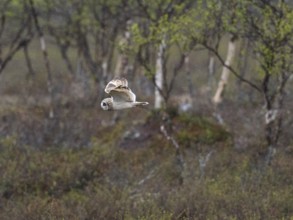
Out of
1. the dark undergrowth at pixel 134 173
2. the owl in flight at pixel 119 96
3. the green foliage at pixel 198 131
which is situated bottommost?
the dark undergrowth at pixel 134 173

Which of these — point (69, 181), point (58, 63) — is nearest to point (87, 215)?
point (69, 181)

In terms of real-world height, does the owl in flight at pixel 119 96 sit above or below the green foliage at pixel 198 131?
above

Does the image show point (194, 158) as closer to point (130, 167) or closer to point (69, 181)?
point (130, 167)

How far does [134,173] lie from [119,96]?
13.6ft

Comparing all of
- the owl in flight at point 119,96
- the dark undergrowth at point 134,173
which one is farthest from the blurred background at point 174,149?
the owl in flight at point 119,96

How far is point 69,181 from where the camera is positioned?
31.6 ft

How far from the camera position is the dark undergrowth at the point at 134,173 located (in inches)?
302

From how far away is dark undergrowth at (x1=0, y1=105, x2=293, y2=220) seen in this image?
7672mm

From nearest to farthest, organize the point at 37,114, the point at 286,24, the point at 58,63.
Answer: the point at 286,24, the point at 37,114, the point at 58,63

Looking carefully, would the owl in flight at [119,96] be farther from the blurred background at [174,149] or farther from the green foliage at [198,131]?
the green foliage at [198,131]

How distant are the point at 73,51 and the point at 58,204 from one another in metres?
33.8

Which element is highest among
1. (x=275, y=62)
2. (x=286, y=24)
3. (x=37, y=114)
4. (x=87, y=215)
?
(x=286, y=24)

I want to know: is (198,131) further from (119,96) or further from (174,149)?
(119,96)

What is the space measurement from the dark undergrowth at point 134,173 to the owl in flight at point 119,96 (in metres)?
1.66
